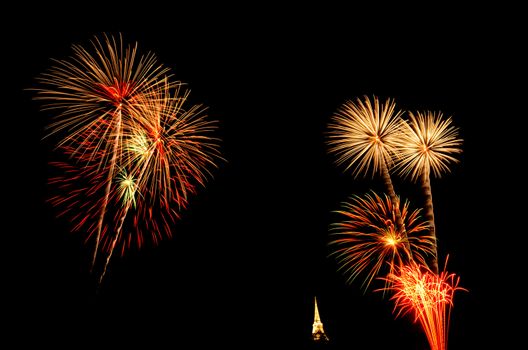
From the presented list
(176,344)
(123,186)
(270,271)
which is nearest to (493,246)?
(270,271)

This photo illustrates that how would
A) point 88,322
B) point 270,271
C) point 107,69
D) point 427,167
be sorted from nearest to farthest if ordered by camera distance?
1. point 107,69
2. point 88,322
3. point 427,167
4. point 270,271

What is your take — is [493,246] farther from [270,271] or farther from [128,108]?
[128,108]

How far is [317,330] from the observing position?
55.2 metres

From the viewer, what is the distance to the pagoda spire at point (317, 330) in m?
53.3

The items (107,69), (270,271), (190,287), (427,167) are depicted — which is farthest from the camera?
(270,271)

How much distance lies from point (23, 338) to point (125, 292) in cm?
1822

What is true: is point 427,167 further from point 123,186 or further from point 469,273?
point 469,273

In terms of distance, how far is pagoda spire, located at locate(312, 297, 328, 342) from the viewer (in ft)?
175

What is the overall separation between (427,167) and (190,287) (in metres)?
33.8

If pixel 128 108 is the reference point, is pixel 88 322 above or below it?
below

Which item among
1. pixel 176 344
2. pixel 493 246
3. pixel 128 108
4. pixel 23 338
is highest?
pixel 493 246

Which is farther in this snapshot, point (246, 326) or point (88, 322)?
point (246, 326)

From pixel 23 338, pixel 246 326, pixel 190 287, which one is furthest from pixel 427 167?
pixel 190 287

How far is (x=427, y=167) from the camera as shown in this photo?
23172mm
